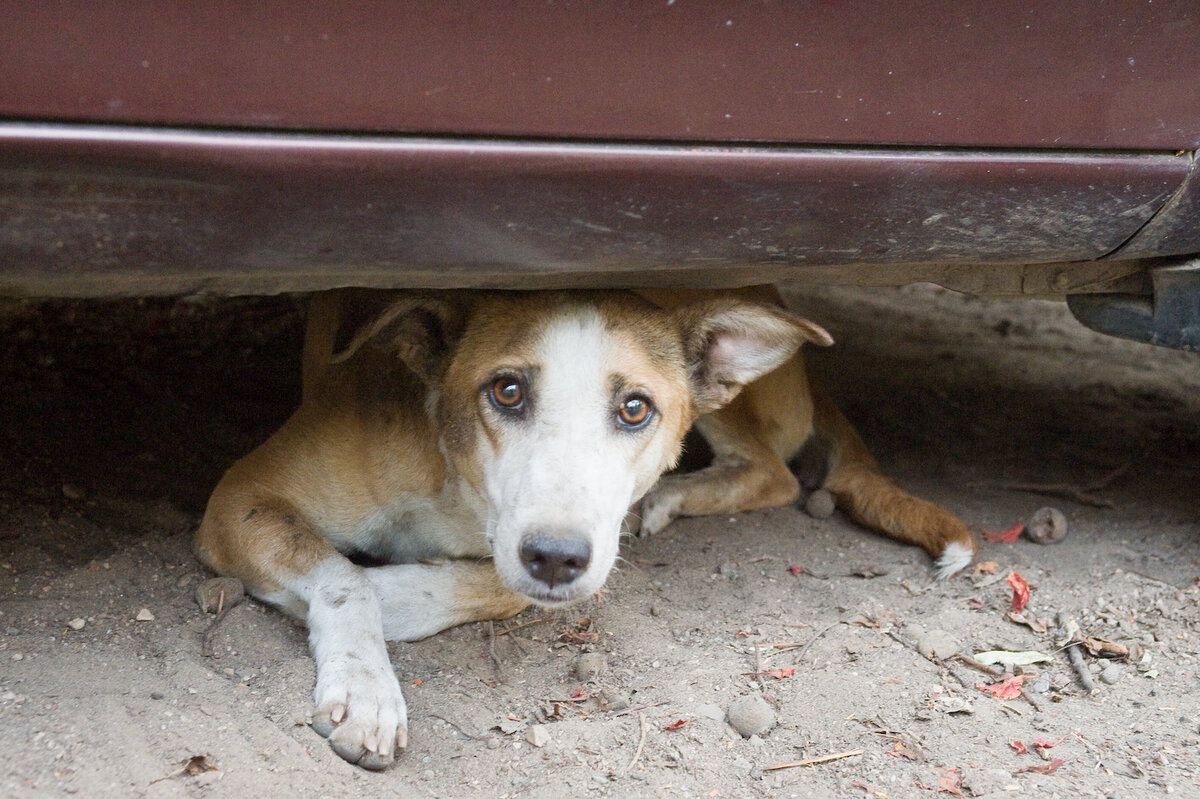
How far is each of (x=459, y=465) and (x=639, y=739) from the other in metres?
0.86

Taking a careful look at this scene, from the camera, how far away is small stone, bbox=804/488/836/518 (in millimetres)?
3674

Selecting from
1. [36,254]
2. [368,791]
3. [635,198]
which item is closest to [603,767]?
[368,791]

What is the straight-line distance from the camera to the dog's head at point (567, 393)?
2.27m

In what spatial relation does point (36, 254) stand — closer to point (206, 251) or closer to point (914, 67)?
point (206, 251)

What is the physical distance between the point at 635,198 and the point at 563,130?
0.20 m

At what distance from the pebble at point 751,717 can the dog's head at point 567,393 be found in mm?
420

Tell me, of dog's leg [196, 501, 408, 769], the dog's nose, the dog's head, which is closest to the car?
the dog's head

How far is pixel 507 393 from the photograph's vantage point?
2.52 m

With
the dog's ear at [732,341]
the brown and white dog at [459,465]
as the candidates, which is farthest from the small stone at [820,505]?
the dog's ear at [732,341]

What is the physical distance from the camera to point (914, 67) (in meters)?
2.15

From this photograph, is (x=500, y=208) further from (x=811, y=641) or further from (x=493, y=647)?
(x=811, y=641)

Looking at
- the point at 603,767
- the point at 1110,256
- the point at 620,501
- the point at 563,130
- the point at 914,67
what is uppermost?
the point at 914,67

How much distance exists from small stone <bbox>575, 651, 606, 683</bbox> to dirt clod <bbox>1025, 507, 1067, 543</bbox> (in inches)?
64.0

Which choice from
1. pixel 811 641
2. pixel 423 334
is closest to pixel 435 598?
pixel 423 334
